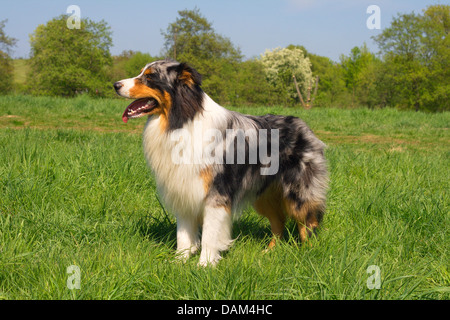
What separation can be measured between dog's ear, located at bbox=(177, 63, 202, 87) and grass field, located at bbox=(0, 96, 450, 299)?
1.38 meters

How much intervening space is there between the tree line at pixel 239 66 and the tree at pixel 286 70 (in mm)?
112

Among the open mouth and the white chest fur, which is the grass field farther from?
the open mouth

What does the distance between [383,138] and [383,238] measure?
8.60 meters

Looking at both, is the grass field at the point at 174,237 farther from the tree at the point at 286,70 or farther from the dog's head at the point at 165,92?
the tree at the point at 286,70

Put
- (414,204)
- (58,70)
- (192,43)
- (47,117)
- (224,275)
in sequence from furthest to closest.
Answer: (58,70) < (192,43) < (47,117) < (414,204) < (224,275)

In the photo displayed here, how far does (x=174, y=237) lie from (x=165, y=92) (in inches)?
56.4

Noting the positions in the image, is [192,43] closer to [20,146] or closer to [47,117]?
[47,117]

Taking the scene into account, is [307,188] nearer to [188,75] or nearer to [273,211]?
[273,211]

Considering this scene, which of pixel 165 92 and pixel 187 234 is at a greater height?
pixel 165 92

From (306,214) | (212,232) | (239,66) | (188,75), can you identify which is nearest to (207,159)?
(212,232)

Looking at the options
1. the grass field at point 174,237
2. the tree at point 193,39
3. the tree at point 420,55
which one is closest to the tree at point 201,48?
the tree at point 193,39

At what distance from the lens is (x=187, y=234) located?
10.9ft
